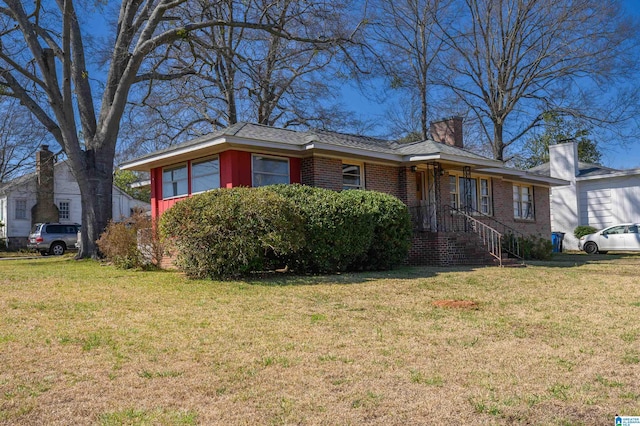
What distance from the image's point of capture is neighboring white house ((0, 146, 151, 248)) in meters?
35.4

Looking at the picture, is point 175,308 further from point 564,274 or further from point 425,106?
point 425,106

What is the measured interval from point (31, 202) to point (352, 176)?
28.4 metres

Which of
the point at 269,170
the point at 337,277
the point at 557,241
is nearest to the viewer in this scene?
the point at 337,277

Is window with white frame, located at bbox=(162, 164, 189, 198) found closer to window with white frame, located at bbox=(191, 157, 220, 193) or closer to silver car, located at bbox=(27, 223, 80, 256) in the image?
window with white frame, located at bbox=(191, 157, 220, 193)

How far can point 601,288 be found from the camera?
10.4 meters

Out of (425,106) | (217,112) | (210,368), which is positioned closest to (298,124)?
(217,112)

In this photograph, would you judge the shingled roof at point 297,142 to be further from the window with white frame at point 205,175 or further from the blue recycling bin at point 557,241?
the blue recycling bin at point 557,241

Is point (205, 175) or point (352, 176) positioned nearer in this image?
point (205, 175)

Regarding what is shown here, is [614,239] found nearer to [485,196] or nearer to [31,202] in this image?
[485,196]

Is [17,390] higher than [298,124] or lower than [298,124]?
lower

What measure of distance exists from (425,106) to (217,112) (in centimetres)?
1251

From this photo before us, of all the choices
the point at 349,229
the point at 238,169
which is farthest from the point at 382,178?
the point at 349,229

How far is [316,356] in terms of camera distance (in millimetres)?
5422

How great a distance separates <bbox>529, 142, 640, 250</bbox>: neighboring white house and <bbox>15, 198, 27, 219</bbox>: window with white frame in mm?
33404
